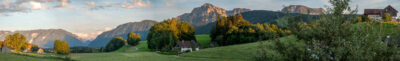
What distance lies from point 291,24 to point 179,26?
6269 centimetres

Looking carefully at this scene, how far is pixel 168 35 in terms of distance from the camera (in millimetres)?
61656

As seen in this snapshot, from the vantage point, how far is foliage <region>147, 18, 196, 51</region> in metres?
60.7

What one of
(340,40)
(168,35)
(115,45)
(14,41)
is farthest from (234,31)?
(115,45)

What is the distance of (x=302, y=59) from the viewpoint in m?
9.01

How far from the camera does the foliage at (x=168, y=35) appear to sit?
199 ft

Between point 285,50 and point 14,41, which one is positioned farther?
point 14,41

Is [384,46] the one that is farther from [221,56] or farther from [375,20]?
[221,56]

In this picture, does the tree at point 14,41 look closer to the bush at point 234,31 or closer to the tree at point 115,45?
the tree at point 115,45

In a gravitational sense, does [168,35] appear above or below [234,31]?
below

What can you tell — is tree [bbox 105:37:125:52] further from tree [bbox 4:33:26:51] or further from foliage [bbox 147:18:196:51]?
foliage [bbox 147:18:196:51]

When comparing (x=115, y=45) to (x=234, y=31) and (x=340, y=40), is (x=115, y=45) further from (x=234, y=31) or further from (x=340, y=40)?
(x=340, y=40)

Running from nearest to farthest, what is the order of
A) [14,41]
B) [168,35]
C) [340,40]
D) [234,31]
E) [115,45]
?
1. [340,40]
2. [168,35]
3. [234,31]
4. [14,41]
5. [115,45]

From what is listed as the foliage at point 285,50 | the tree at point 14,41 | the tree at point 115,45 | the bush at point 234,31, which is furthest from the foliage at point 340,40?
the tree at point 115,45

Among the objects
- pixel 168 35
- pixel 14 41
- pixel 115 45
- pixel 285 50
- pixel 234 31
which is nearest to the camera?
pixel 285 50
